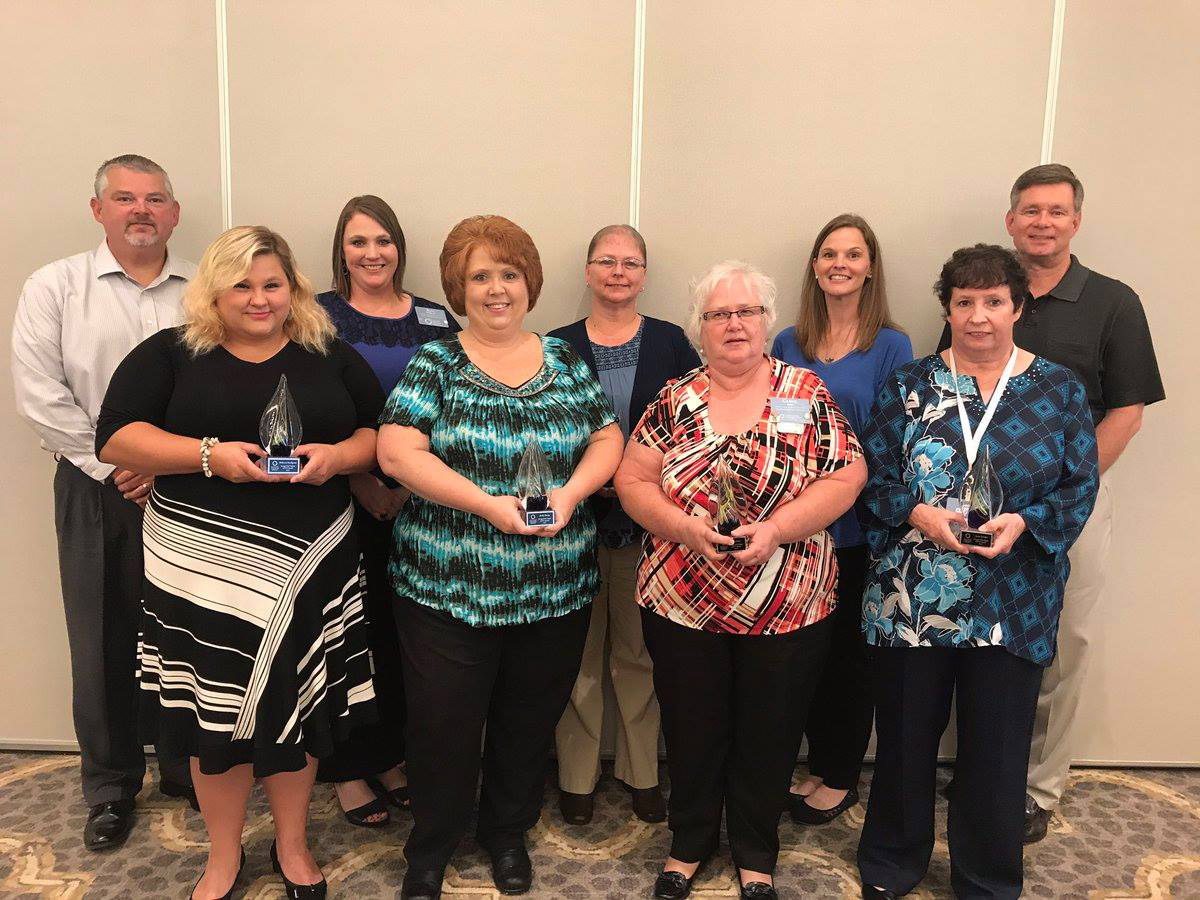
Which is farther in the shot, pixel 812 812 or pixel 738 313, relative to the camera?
pixel 812 812

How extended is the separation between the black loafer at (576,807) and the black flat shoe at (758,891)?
62 cm

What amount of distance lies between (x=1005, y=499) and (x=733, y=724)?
96 cm

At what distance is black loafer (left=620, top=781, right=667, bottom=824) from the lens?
2.67m

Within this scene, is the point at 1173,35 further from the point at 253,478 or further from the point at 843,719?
the point at 253,478

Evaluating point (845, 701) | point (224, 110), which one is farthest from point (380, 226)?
point (845, 701)

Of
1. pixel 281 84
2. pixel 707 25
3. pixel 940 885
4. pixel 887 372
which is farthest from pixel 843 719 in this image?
pixel 281 84

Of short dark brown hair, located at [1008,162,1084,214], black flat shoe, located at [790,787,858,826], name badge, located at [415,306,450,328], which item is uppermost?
short dark brown hair, located at [1008,162,1084,214]

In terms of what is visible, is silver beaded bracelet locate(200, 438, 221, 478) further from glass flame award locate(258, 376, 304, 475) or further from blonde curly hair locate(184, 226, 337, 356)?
blonde curly hair locate(184, 226, 337, 356)

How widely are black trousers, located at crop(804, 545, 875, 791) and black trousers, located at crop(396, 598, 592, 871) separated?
98 cm

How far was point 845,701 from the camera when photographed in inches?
107

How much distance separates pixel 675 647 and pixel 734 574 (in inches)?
11.1

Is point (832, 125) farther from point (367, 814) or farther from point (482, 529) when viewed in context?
point (367, 814)

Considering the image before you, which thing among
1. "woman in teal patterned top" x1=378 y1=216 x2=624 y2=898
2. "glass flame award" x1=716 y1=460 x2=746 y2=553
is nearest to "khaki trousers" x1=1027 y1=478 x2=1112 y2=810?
"glass flame award" x1=716 y1=460 x2=746 y2=553

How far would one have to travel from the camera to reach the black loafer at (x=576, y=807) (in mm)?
2645
